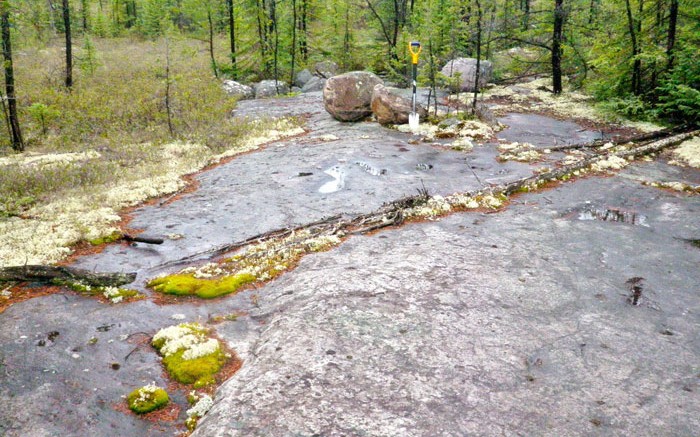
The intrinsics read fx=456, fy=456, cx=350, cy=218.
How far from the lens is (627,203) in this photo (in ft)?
37.5

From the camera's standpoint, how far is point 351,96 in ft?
73.8

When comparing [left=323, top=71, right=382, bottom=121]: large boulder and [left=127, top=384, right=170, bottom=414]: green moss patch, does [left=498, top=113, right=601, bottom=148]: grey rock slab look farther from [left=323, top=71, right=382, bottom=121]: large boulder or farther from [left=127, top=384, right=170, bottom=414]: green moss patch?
[left=127, top=384, right=170, bottom=414]: green moss patch

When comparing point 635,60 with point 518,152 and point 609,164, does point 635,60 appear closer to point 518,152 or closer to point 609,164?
point 518,152

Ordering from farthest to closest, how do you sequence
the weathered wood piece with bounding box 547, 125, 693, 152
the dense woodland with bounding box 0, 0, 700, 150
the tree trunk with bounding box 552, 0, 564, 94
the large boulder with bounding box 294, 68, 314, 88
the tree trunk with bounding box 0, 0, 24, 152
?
the large boulder with bounding box 294, 68, 314, 88, the tree trunk with bounding box 552, 0, 564, 94, the dense woodland with bounding box 0, 0, 700, 150, the weathered wood piece with bounding box 547, 125, 693, 152, the tree trunk with bounding box 0, 0, 24, 152

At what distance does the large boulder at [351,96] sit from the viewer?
22500mm

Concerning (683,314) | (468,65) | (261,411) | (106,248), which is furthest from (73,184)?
(468,65)

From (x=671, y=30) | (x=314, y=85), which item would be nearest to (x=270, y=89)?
(x=314, y=85)

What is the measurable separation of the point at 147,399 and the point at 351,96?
1933cm

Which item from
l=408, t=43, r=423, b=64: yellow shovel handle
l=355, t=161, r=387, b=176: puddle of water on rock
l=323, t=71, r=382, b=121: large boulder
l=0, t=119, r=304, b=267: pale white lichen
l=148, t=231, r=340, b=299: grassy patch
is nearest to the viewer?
l=148, t=231, r=340, b=299: grassy patch

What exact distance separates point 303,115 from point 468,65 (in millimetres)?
13270

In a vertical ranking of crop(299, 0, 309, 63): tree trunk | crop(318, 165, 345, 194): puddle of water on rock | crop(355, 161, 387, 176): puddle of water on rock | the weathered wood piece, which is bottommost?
crop(318, 165, 345, 194): puddle of water on rock

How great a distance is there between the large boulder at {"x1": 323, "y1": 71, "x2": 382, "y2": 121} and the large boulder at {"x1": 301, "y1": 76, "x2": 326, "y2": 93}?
13213mm

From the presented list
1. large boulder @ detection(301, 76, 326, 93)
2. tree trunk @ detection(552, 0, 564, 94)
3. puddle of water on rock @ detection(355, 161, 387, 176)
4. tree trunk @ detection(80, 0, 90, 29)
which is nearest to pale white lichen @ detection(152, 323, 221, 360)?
puddle of water on rock @ detection(355, 161, 387, 176)

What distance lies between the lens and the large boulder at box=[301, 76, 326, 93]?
35.6 m
